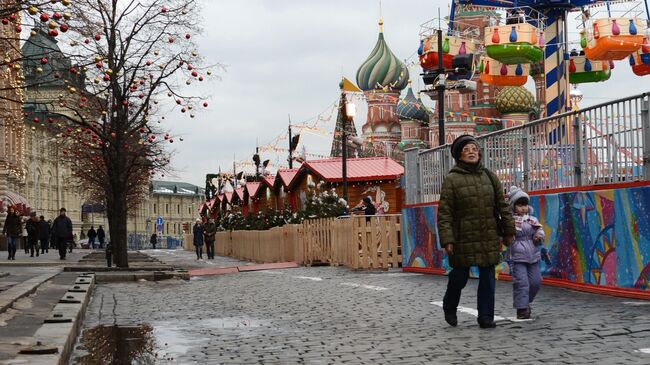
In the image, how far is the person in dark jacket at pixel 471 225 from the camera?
29.8 feet

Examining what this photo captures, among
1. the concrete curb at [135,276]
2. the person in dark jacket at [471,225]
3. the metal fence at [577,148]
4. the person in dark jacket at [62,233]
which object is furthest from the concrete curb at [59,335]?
the person in dark jacket at [62,233]

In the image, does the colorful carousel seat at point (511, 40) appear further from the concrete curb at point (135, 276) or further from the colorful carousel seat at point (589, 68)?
the concrete curb at point (135, 276)

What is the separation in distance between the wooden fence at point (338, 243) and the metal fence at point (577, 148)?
434 centimetres

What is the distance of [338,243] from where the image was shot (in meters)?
25.0

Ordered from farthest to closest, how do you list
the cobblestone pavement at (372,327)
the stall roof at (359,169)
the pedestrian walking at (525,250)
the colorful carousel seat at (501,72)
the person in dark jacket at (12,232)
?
1. the colorful carousel seat at (501,72)
2. the stall roof at (359,169)
3. the person in dark jacket at (12,232)
4. the pedestrian walking at (525,250)
5. the cobblestone pavement at (372,327)

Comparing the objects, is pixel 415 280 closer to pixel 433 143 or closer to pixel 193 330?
pixel 193 330

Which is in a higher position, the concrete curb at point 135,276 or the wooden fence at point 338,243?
the wooden fence at point 338,243

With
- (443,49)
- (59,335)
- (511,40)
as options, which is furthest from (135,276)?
(443,49)

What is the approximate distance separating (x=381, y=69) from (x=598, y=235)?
110 m

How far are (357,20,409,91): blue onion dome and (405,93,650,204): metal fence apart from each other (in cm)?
10408

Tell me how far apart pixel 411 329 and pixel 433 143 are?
315 ft

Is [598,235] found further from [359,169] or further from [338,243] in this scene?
[359,169]

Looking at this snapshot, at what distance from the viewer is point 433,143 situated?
343 feet

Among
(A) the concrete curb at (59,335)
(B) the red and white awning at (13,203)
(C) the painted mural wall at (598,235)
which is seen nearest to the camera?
(A) the concrete curb at (59,335)
